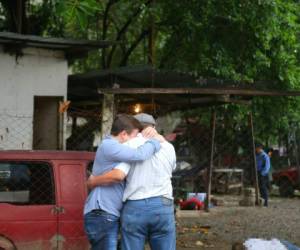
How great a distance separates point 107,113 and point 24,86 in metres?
3.05

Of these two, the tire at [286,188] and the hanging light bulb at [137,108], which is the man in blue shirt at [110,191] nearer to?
the hanging light bulb at [137,108]

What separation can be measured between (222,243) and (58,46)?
460cm

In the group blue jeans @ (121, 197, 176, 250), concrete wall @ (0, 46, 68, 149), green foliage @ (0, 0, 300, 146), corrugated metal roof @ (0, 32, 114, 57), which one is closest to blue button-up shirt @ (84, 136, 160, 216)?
blue jeans @ (121, 197, 176, 250)

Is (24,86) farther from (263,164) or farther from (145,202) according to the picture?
(263,164)

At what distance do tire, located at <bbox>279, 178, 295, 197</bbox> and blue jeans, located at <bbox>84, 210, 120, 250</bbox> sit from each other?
1690 cm

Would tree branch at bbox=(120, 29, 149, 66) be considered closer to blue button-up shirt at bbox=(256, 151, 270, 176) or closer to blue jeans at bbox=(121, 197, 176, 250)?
blue button-up shirt at bbox=(256, 151, 270, 176)

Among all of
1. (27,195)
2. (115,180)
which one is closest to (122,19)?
(27,195)

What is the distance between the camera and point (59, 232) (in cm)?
641

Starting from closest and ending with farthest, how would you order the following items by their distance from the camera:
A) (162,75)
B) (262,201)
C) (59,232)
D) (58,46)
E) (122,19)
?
(59,232)
(58,46)
(162,75)
(262,201)
(122,19)

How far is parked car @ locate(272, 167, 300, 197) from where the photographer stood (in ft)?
68.2

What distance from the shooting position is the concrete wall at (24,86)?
11.2m

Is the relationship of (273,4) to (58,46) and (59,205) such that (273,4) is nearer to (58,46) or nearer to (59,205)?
(58,46)

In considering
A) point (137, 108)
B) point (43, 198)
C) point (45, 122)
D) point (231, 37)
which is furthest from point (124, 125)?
point (231, 37)

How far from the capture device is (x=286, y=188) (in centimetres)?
2117
